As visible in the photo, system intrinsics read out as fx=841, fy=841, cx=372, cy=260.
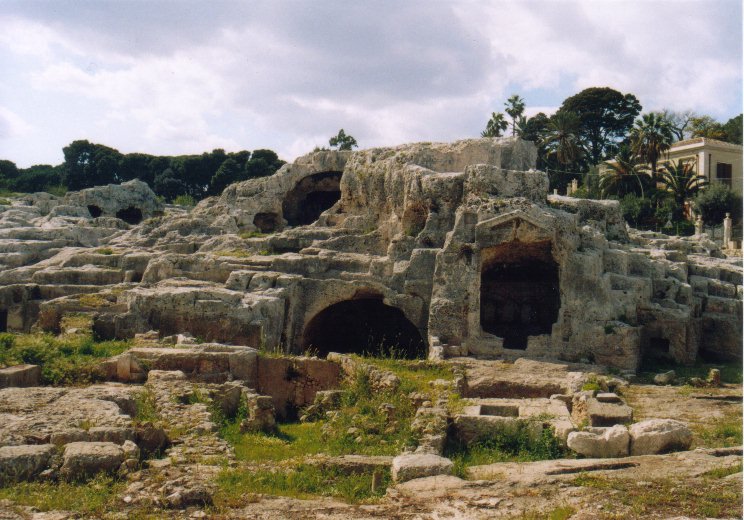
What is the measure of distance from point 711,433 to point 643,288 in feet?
32.5

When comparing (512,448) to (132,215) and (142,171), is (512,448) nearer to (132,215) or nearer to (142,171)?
(132,215)

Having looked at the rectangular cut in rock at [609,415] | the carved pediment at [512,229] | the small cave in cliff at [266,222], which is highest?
the small cave in cliff at [266,222]

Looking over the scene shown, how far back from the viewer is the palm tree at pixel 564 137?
1956 inches

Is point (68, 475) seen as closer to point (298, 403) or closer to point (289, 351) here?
point (298, 403)

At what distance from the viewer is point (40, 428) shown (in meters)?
9.32

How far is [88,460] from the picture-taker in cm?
817

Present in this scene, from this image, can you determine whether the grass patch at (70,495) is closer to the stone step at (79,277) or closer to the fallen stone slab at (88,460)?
the fallen stone slab at (88,460)

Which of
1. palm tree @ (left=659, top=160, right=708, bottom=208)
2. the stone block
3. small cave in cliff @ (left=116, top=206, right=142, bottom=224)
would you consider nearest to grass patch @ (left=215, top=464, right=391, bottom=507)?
the stone block

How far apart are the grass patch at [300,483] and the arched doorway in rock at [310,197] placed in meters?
25.5

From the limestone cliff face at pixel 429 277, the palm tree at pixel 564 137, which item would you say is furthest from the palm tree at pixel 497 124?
the limestone cliff face at pixel 429 277

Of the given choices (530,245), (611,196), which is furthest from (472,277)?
(611,196)

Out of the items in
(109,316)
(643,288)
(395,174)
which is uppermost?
(395,174)

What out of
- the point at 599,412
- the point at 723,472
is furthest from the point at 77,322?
the point at 723,472

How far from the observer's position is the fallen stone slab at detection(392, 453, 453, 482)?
27.7ft
